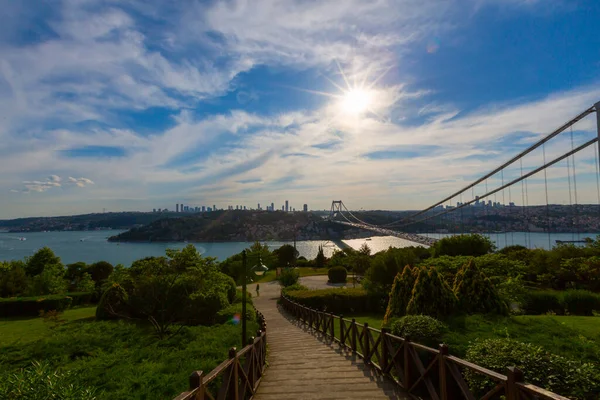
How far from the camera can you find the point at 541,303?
15.1m

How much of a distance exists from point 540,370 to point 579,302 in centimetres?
1340

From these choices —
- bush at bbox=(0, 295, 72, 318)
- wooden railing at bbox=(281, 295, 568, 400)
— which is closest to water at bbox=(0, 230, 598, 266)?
bush at bbox=(0, 295, 72, 318)

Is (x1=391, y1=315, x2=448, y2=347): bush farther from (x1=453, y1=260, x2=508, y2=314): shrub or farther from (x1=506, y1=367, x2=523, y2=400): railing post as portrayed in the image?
(x1=453, y1=260, x2=508, y2=314): shrub

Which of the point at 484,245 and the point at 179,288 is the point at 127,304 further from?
the point at 484,245

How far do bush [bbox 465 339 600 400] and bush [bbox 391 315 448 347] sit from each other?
129 centimetres

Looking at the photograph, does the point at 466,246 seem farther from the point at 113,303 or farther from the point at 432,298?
the point at 113,303

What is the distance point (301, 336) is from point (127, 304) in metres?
9.47

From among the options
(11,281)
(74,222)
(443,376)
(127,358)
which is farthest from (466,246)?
(74,222)

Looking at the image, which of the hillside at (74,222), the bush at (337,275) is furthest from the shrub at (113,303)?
the hillside at (74,222)

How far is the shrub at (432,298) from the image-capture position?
8969mm

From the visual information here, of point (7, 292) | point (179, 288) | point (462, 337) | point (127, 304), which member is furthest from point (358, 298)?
point (7, 292)

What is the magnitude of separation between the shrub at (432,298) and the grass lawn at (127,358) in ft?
15.1

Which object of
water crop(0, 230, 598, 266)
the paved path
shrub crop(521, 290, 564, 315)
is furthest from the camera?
water crop(0, 230, 598, 266)

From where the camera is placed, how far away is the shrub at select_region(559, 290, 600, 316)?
1420cm
